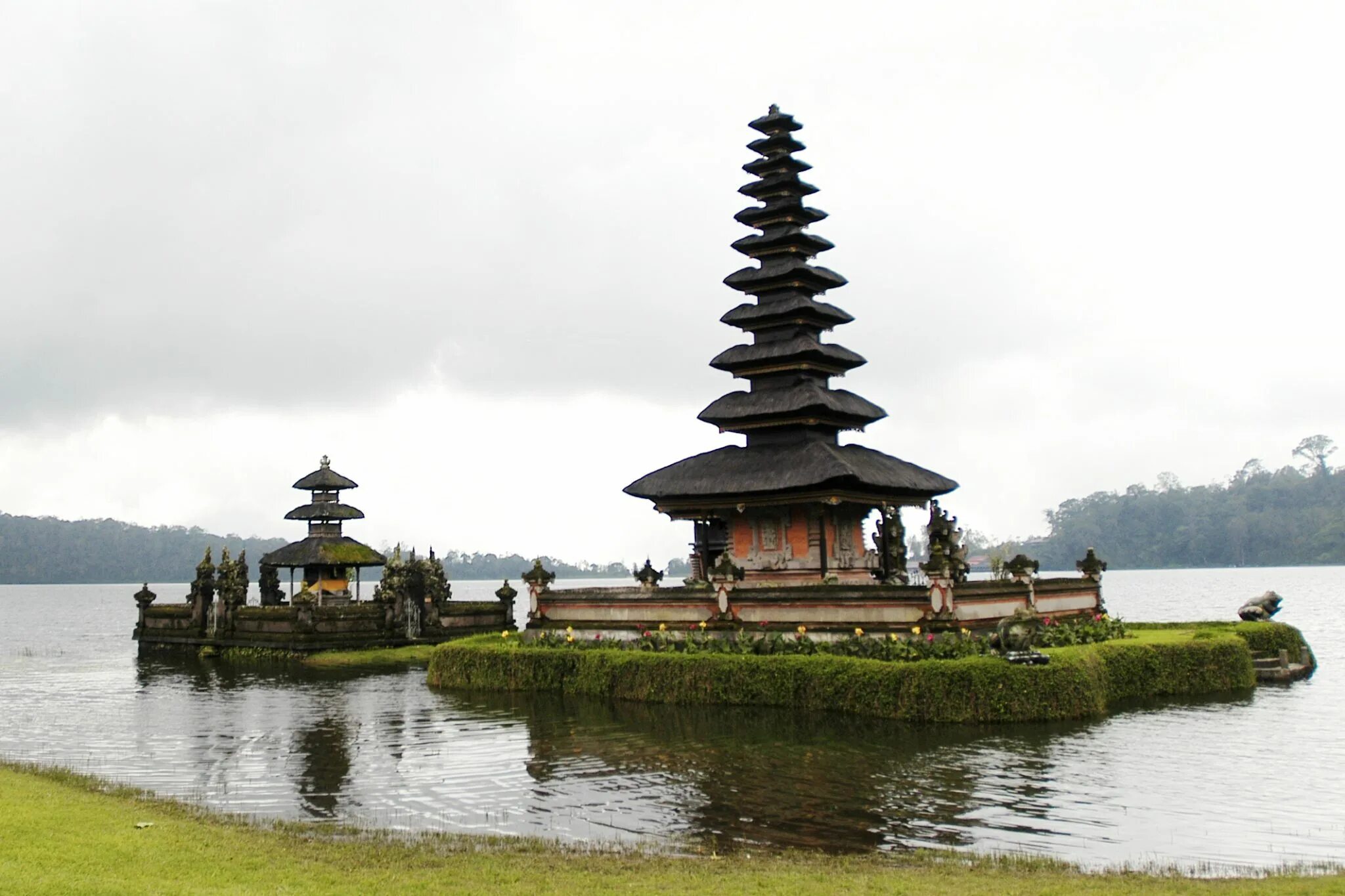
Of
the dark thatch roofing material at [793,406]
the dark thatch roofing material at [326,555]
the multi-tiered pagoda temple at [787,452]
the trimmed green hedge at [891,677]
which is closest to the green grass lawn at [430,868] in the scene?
the trimmed green hedge at [891,677]

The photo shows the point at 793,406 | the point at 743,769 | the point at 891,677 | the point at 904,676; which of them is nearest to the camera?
the point at 743,769

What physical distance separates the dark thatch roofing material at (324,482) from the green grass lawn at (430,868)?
141 ft

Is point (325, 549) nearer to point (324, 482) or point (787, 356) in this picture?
point (324, 482)

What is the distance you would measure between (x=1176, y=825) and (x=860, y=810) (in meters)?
4.12

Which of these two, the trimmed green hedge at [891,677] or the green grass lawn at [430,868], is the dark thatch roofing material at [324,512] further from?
the green grass lawn at [430,868]

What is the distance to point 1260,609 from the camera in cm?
3459

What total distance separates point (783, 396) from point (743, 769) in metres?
20.4

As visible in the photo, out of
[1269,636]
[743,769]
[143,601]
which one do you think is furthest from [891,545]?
[143,601]

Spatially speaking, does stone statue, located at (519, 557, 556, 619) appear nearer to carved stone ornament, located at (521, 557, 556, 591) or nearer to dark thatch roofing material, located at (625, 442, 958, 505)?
carved stone ornament, located at (521, 557, 556, 591)

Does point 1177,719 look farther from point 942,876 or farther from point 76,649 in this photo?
point 76,649

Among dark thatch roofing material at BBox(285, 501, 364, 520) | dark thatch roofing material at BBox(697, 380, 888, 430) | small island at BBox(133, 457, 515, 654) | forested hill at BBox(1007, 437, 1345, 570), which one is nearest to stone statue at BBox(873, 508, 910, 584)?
dark thatch roofing material at BBox(697, 380, 888, 430)

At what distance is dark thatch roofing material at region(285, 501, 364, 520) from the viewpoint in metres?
55.7

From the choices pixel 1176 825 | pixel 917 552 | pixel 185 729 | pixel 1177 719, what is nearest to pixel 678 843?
pixel 1176 825

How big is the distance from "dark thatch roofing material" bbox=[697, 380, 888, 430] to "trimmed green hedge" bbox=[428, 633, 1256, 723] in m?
11.4
